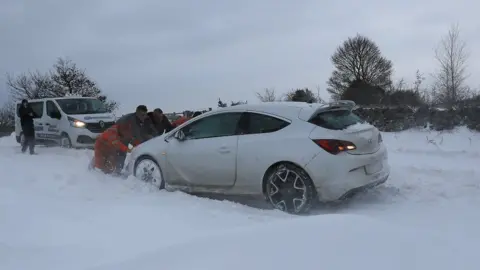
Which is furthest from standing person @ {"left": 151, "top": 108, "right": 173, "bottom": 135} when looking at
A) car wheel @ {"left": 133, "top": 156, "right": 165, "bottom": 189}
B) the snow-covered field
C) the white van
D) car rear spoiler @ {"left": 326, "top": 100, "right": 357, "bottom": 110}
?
car rear spoiler @ {"left": 326, "top": 100, "right": 357, "bottom": 110}

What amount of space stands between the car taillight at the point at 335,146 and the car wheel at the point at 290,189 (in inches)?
16.7

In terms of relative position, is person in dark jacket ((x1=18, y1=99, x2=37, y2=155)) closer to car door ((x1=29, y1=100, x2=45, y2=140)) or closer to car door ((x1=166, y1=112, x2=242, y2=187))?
car door ((x1=29, y1=100, x2=45, y2=140))

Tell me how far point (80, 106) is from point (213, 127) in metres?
8.44

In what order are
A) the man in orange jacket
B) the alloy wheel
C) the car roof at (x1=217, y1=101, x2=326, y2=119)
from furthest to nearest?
the man in orange jacket
the car roof at (x1=217, y1=101, x2=326, y2=119)
the alloy wheel

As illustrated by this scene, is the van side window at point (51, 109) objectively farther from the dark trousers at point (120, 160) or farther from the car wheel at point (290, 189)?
the car wheel at point (290, 189)

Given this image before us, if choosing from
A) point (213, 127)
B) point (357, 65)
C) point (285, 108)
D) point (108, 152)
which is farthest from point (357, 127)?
point (357, 65)

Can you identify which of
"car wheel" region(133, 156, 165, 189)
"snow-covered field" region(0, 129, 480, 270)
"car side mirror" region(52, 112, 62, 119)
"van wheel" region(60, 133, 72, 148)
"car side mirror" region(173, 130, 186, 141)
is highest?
"car side mirror" region(52, 112, 62, 119)

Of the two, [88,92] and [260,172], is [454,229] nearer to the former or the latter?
[260,172]

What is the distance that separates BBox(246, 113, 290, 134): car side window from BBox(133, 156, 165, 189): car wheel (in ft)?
5.66

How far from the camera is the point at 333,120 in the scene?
19.0ft

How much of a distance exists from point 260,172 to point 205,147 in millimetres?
1041

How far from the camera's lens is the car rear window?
18.6ft

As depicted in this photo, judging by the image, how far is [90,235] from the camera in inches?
157

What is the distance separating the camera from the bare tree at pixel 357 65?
46.1 meters
